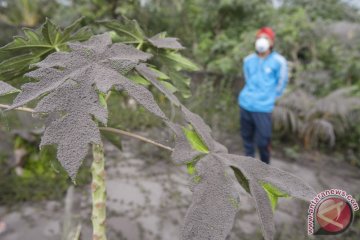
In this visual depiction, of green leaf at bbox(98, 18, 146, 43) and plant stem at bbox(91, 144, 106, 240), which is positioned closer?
plant stem at bbox(91, 144, 106, 240)

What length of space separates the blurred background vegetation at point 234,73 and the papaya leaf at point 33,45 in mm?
1311

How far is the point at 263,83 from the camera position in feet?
9.90

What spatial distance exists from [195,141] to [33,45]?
0.43 m

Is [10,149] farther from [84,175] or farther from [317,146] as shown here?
[317,146]

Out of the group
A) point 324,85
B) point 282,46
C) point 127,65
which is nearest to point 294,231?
point 127,65

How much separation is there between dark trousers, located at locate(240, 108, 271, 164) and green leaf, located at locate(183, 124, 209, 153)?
2499 mm

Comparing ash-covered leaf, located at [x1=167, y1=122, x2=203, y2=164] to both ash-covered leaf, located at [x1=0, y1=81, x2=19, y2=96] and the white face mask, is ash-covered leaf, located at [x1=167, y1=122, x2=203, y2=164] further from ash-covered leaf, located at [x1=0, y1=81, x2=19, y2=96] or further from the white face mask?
the white face mask

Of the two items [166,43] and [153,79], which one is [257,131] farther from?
[153,79]

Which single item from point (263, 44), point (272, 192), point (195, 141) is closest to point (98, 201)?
point (195, 141)

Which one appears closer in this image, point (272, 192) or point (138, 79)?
point (272, 192)

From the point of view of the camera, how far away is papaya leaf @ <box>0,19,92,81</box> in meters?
0.72

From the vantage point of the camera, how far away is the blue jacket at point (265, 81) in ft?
9.81

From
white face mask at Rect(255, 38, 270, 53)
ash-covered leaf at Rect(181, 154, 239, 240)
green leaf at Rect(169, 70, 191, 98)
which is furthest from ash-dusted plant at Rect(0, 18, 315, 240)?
white face mask at Rect(255, 38, 270, 53)

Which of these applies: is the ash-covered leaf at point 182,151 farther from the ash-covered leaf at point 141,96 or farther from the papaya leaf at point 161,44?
the papaya leaf at point 161,44
